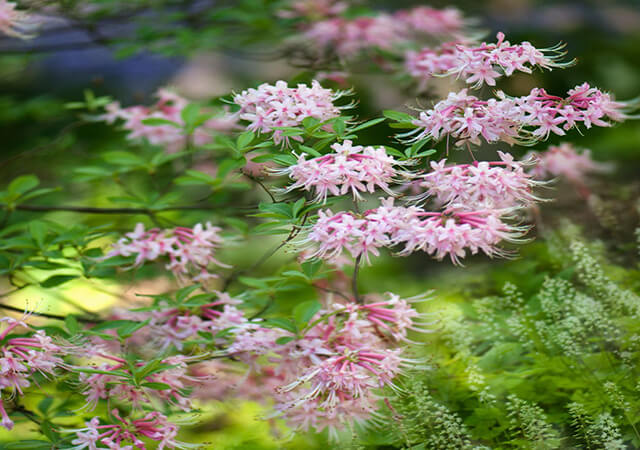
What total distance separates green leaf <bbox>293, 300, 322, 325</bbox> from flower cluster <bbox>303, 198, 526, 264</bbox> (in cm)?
20

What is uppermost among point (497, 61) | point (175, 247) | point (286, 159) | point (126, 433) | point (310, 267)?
point (497, 61)

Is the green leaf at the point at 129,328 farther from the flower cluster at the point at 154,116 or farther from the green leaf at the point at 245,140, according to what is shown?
the flower cluster at the point at 154,116

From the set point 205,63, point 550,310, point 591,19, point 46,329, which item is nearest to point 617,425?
point 550,310

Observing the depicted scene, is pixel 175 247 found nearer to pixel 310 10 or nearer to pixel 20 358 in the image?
pixel 20 358

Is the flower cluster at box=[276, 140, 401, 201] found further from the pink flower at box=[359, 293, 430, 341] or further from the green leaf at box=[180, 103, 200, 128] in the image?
the green leaf at box=[180, 103, 200, 128]

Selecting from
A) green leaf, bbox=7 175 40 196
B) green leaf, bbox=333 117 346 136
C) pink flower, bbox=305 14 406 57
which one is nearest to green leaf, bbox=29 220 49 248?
green leaf, bbox=7 175 40 196

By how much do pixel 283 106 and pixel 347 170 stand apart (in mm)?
243

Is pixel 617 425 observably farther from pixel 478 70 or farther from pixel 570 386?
pixel 478 70

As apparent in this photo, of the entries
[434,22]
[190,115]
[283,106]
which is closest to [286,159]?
[283,106]

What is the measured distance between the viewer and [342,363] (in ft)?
4.32

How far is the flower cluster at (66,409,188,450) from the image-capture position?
1.32m

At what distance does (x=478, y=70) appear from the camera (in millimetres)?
1344

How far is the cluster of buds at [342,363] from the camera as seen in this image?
1317mm

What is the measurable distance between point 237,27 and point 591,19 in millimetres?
3864
